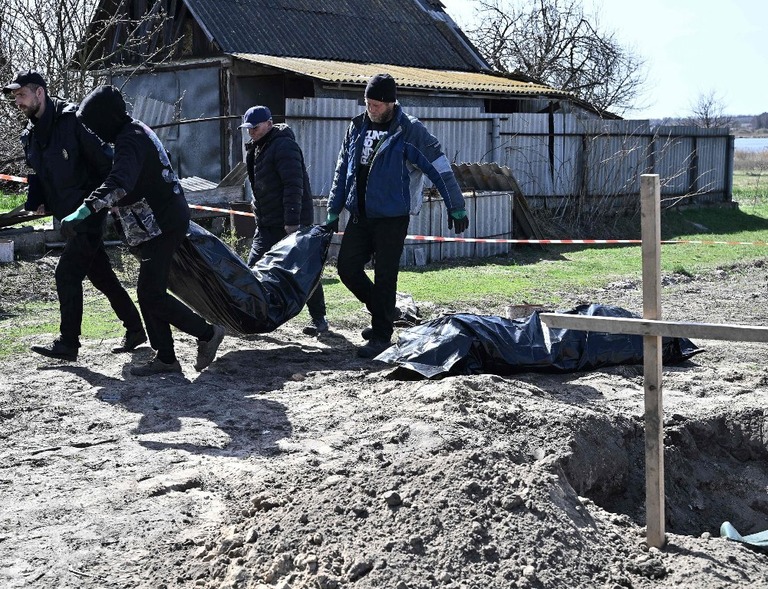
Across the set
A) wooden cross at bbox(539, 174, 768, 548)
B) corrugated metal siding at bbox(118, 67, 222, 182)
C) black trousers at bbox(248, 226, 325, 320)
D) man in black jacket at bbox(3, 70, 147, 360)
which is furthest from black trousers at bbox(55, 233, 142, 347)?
corrugated metal siding at bbox(118, 67, 222, 182)

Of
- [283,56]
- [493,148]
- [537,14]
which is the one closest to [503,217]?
[493,148]

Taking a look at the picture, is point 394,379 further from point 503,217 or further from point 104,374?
point 503,217

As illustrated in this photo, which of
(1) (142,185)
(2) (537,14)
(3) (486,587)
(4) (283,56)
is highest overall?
(2) (537,14)

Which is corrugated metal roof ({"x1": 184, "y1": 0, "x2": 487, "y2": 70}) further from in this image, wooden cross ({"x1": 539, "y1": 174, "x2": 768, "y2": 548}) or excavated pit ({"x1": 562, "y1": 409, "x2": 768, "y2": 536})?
wooden cross ({"x1": 539, "y1": 174, "x2": 768, "y2": 548})

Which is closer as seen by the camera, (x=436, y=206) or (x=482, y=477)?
(x=482, y=477)

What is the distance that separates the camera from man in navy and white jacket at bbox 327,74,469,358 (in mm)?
7531

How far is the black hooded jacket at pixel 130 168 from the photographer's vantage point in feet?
21.0

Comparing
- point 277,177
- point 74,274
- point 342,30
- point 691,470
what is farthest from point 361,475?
point 342,30

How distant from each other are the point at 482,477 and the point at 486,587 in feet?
2.28

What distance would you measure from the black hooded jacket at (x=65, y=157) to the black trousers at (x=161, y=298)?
0.62m

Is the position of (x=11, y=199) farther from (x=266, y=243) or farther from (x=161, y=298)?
(x=161, y=298)

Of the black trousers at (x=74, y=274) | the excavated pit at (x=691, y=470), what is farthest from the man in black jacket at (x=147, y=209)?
the excavated pit at (x=691, y=470)

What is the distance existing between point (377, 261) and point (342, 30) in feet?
50.1

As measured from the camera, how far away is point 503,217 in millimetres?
16484
